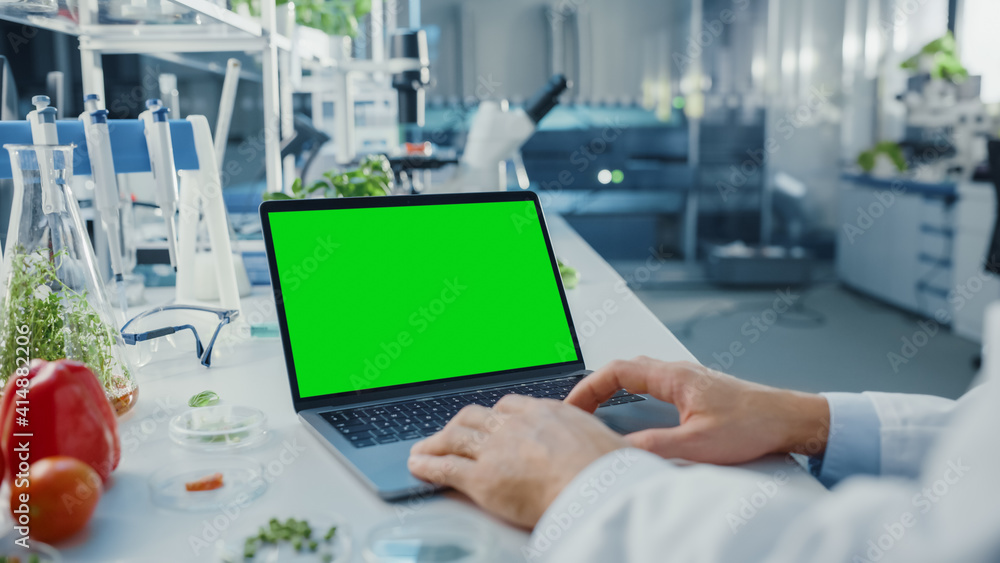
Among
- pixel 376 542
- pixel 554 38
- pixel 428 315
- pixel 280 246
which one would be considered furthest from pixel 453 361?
pixel 554 38

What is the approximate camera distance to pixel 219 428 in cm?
67

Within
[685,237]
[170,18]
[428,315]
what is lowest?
[685,237]

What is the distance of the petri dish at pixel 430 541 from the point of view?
447mm

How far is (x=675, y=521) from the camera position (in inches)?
16.2

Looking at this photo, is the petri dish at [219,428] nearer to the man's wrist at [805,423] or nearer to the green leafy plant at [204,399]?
the green leafy plant at [204,399]

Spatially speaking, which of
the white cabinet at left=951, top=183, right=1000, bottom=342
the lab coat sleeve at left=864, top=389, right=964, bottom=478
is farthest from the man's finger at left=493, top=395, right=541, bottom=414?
the white cabinet at left=951, top=183, right=1000, bottom=342

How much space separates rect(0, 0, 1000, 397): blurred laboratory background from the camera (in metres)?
3.69

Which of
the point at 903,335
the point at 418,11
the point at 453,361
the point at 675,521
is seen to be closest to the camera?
the point at 675,521

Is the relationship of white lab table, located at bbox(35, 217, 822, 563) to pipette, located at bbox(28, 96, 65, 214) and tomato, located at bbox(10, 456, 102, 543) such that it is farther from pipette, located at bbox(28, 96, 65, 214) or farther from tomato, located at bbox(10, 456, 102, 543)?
pipette, located at bbox(28, 96, 65, 214)

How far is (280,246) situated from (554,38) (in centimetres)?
478

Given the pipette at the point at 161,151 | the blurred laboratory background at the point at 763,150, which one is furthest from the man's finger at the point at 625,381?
the blurred laboratory background at the point at 763,150

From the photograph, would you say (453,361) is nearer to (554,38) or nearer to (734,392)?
(734,392)

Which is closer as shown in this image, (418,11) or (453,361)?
(453,361)

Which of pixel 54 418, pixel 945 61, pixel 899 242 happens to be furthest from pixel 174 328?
pixel 945 61
